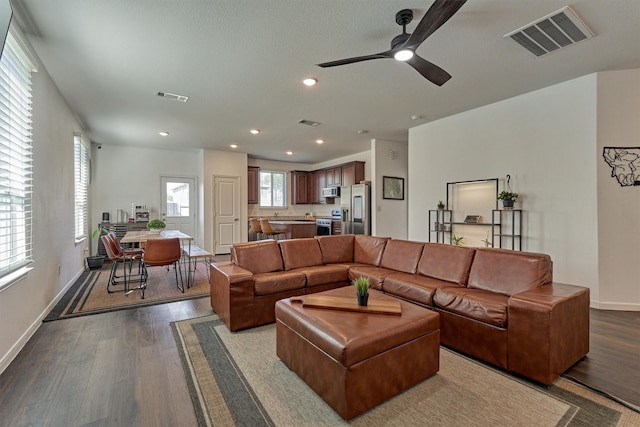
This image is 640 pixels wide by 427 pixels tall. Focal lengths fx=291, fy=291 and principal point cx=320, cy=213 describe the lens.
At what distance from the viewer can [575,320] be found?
2.08 metres

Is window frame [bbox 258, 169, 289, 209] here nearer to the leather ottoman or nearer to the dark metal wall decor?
the leather ottoman

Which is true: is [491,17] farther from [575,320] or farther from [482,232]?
[482,232]

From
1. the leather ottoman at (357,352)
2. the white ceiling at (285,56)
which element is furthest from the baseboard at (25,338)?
the white ceiling at (285,56)

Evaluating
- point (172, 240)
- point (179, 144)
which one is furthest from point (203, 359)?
point (179, 144)

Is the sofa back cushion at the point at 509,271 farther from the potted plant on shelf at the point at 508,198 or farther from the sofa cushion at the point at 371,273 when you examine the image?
the potted plant on shelf at the point at 508,198

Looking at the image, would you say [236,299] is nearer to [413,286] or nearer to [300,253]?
[300,253]

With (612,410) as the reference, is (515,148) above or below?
above

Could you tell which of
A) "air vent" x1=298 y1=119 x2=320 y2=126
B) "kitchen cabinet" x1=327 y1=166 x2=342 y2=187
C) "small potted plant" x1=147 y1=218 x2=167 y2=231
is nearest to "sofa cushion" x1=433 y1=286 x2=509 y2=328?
"air vent" x1=298 y1=119 x2=320 y2=126

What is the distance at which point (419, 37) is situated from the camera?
2043 millimetres

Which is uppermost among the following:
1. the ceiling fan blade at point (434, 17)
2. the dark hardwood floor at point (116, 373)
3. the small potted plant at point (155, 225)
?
the ceiling fan blade at point (434, 17)

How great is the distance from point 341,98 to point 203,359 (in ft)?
11.3

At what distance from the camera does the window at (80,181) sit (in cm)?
483

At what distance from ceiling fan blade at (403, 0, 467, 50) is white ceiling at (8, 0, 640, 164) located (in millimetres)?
329

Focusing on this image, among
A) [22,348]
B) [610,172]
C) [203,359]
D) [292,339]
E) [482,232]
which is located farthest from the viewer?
[482,232]
